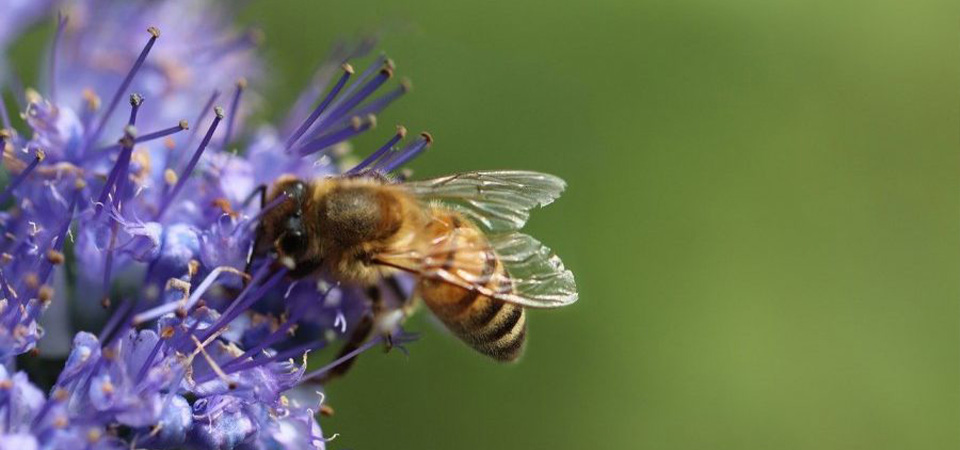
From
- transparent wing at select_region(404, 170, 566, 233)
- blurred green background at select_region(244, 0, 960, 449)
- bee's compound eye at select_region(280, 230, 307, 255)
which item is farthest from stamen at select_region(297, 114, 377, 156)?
blurred green background at select_region(244, 0, 960, 449)

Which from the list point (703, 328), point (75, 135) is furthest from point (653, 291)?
point (75, 135)

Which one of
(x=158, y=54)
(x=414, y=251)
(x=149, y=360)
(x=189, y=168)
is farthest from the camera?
(x=158, y=54)

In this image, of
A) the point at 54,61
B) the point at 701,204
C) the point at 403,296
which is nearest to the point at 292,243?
the point at 403,296

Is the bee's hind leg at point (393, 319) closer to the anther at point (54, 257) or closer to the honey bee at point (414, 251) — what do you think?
the honey bee at point (414, 251)

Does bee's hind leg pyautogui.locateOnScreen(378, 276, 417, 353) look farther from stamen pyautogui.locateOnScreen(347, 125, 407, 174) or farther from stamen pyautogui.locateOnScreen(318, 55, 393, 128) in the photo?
stamen pyautogui.locateOnScreen(318, 55, 393, 128)

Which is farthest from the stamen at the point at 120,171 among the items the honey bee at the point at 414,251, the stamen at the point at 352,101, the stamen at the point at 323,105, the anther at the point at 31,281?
the stamen at the point at 352,101

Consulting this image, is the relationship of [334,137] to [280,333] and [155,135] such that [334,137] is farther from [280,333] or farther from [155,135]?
[280,333]
